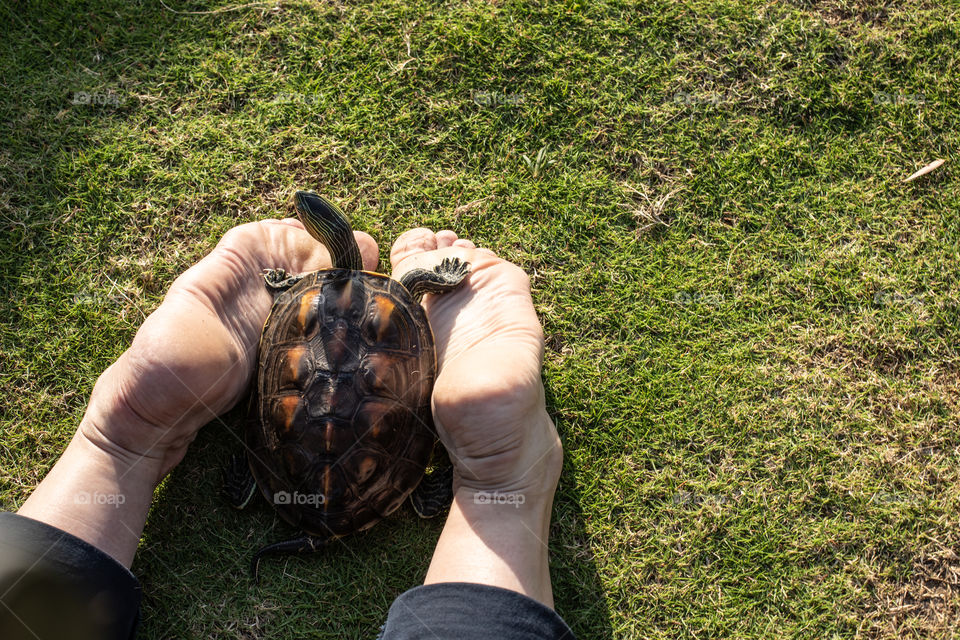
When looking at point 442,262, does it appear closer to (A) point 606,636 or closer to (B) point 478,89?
(B) point 478,89

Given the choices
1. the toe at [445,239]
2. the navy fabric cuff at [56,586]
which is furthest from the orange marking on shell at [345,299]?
the navy fabric cuff at [56,586]

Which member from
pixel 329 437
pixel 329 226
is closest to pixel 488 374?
pixel 329 437

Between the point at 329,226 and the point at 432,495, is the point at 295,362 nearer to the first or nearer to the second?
the point at 329,226

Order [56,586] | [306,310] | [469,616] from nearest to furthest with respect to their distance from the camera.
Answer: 1. [469,616]
2. [56,586]
3. [306,310]

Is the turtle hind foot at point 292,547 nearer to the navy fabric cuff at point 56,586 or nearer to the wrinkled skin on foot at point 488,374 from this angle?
the navy fabric cuff at point 56,586

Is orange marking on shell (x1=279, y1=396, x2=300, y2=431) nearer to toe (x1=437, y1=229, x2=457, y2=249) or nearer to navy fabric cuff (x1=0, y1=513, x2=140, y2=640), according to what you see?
navy fabric cuff (x1=0, y1=513, x2=140, y2=640)

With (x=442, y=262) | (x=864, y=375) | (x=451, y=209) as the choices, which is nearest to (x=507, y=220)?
(x=451, y=209)
